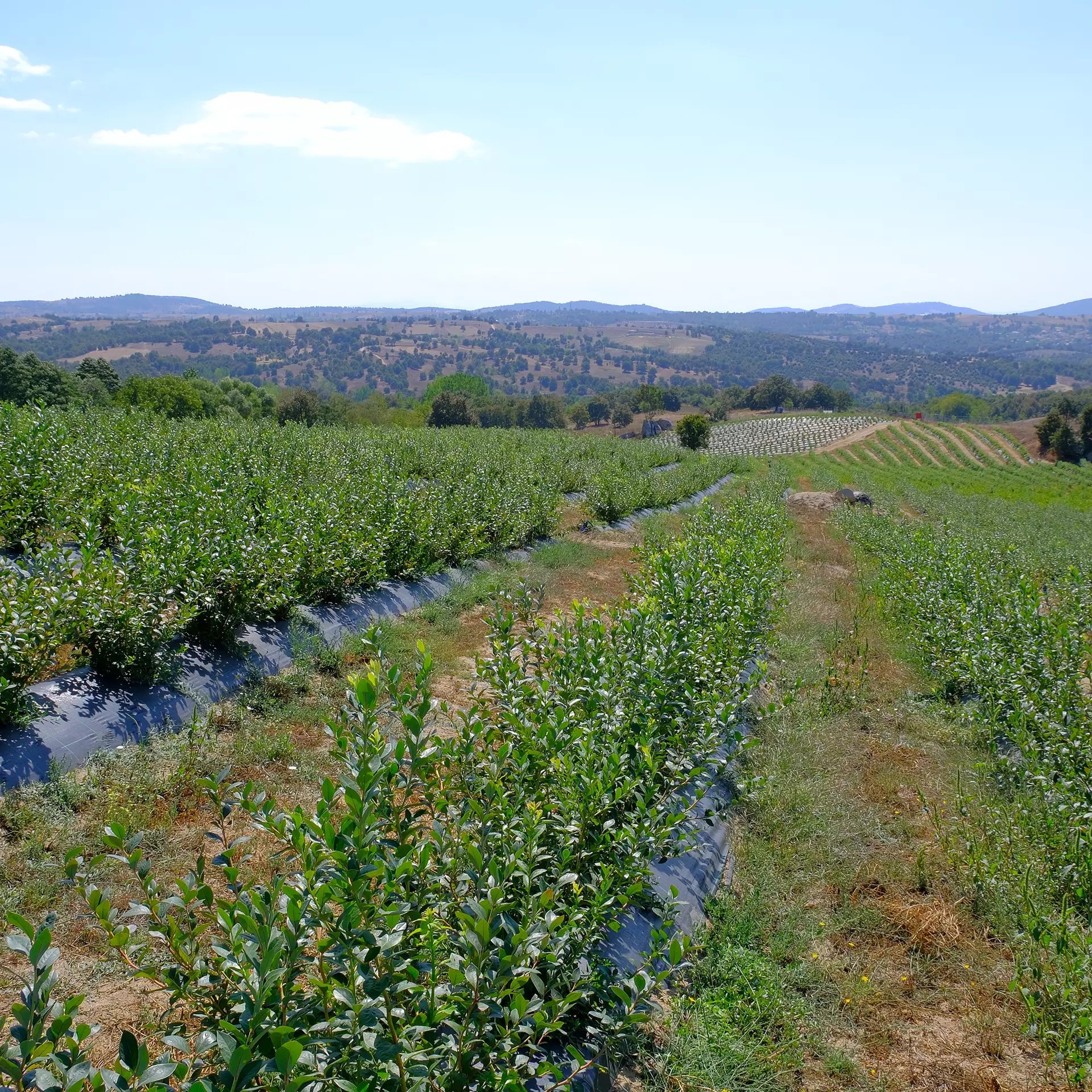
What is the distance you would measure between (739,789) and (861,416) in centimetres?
9163

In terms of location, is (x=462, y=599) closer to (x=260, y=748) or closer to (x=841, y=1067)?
(x=260, y=748)

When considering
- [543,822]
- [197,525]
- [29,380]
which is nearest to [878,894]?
[543,822]

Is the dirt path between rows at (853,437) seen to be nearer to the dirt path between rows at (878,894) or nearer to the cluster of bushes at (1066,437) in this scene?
the cluster of bushes at (1066,437)

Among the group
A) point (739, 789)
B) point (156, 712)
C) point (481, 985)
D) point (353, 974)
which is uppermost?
point (353, 974)

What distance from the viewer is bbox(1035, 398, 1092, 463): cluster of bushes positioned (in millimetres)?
60375

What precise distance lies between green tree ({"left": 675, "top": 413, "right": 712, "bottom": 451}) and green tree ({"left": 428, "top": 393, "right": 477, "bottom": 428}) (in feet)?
59.3

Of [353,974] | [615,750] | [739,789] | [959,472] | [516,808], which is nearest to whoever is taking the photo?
[353,974]

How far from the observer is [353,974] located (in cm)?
179

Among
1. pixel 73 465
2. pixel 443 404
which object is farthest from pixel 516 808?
pixel 443 404

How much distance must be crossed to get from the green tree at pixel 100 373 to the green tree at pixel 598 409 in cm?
7360

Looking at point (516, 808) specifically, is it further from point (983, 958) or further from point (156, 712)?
point (156, 712)

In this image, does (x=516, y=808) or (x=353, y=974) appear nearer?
(x=353, y=974)

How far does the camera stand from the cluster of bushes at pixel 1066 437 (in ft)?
198

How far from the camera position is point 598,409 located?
10644 cm
